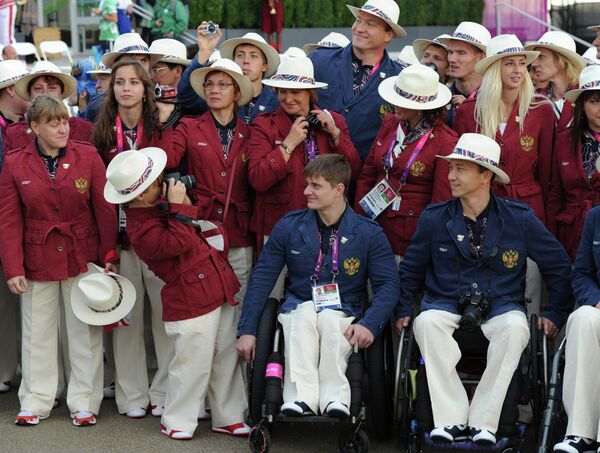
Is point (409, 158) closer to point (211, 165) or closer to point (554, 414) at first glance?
point (211, 165)

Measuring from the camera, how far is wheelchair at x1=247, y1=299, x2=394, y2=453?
5.90 meters

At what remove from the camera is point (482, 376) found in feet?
19.1

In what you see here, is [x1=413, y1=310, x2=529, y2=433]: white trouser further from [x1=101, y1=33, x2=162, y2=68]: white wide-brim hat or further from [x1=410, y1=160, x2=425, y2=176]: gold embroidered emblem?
[x1=101, y1=33, x2=162, y2=68]: white wide-brim hat

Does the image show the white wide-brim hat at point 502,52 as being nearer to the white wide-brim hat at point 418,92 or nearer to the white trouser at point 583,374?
the white wide-brim hat at point 418,92

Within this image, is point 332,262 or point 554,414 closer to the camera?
point 554,414

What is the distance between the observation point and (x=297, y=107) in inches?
273

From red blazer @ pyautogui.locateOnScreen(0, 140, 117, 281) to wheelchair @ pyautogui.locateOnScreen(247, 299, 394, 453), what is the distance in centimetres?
126

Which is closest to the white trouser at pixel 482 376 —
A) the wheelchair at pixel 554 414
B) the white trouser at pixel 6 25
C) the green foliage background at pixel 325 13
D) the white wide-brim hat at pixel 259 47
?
the wheelchair at pixel 554 414

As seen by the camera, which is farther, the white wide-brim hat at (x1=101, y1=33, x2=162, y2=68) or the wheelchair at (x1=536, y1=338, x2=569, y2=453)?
the white wide-brim hat at (x1=101, y1=33, x2=162, y2=68)

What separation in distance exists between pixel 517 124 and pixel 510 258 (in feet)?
3.24

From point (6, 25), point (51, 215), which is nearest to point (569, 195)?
point (51, 215)

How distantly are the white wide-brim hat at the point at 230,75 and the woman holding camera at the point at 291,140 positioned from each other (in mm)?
140

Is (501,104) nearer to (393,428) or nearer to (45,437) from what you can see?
(393,428)

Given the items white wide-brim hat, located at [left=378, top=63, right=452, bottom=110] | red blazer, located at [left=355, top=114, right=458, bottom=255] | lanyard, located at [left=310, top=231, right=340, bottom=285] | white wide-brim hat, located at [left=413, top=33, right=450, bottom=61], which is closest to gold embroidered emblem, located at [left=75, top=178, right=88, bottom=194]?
lanyard, located at [left=310, top=231, right=340, bottom=285]
